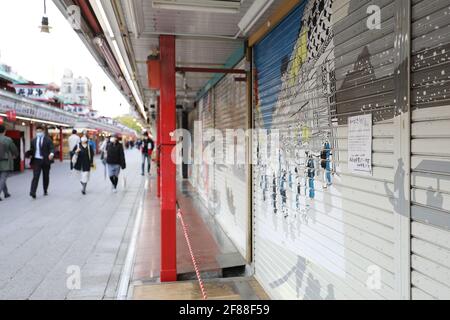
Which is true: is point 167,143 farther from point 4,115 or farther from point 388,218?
point 4,115

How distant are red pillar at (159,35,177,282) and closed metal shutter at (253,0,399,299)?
42.4 inches

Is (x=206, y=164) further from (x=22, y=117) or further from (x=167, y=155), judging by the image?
(x=22, y=117)

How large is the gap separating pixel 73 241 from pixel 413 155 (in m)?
5.54

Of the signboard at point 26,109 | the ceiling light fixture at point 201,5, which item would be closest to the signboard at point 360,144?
the ceiling light fixture at point 201,5

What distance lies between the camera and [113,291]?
418 centimetres

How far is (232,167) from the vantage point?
20.3ft

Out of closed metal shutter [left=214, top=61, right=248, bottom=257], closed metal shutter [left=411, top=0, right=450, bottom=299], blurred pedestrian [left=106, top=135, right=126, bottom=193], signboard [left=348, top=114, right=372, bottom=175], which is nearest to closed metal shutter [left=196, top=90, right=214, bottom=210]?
closed metal shutter [left=214, top=61, right=248, bottom=257]

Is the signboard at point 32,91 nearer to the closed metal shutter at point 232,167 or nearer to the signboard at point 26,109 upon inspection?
the signboard at point 26,109

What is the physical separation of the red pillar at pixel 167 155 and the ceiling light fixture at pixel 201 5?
88cm

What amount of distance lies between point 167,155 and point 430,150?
3.29m

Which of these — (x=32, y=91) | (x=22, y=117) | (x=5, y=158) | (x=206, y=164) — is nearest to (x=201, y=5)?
(x=206, y=164)

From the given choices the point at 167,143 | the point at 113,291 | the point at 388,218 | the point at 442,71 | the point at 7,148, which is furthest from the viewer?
the point at 7,148

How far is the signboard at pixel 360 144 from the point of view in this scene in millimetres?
2240
